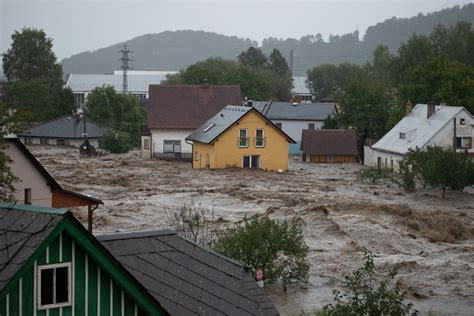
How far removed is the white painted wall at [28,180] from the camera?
24.0 metres

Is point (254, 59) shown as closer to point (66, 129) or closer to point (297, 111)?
point (297, 111)

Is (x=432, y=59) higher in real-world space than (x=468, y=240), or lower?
higher

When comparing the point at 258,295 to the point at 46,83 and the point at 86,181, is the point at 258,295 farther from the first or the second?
the point at 46,83

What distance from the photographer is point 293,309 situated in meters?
21.5

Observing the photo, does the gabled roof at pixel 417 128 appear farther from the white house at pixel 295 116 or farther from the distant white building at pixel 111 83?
the distant white building at pixel 111 83

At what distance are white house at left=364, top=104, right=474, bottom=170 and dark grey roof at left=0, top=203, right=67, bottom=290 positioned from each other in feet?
171

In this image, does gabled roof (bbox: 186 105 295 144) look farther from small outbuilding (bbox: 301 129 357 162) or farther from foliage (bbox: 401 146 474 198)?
foliage (bbox: 401 146 474 198)

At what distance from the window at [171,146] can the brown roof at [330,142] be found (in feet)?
31.8

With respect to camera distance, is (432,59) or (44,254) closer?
(44,254)

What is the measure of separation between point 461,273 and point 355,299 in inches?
511

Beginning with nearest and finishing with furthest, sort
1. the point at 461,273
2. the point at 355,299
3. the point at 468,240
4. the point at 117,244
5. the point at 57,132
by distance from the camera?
1. the point at 117,244
2. the point at 355,299
3. the point at 461,273
4. the point at 468,240
5. the point at 57,132

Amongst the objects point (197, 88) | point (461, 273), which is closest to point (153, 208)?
point (461, 273)

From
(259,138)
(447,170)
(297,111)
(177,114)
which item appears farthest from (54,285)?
(297,111)

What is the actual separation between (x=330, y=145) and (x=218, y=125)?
39.5 feet
